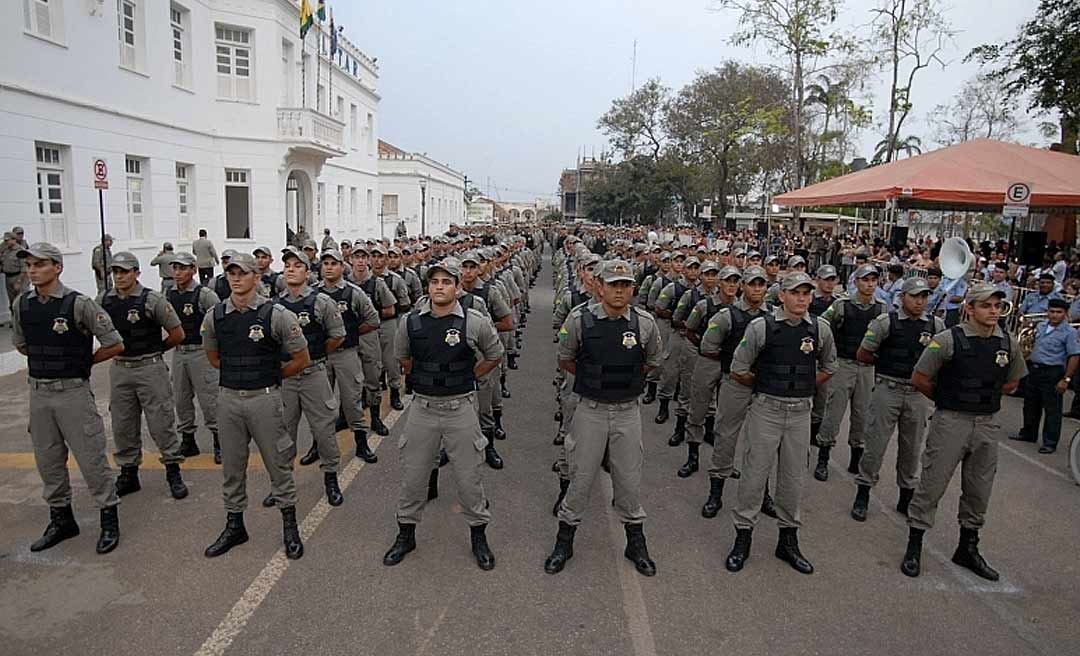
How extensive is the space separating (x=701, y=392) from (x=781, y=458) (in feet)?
6.99

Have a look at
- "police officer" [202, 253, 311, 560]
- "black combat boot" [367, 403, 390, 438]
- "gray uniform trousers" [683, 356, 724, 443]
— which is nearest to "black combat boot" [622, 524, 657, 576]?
"gray uniform trousers" [683, 356, 724, 443]

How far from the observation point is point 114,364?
5.96m

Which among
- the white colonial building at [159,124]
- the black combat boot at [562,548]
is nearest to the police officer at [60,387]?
the black combat boot at [562,548]

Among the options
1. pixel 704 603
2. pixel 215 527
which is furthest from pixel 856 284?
pixel 215 527

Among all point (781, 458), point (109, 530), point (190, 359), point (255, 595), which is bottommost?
point (255, 595)

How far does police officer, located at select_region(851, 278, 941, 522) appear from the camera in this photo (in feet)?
20.1

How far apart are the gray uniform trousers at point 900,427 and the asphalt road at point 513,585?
1.36ft

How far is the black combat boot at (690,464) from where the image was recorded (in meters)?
7.05

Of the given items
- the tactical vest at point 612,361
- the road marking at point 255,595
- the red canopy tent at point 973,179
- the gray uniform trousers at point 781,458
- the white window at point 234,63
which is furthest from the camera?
the white window at point 234,63

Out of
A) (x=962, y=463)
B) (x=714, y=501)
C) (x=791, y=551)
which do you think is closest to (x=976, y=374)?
(x=962, y=463)

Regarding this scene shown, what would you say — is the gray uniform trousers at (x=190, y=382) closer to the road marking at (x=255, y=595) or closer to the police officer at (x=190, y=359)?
the police officer at (x=190, y=359)

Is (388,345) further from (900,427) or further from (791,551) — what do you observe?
(900,427)

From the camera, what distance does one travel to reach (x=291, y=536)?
5.14 m

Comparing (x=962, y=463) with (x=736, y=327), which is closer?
(x=962, y=463)
